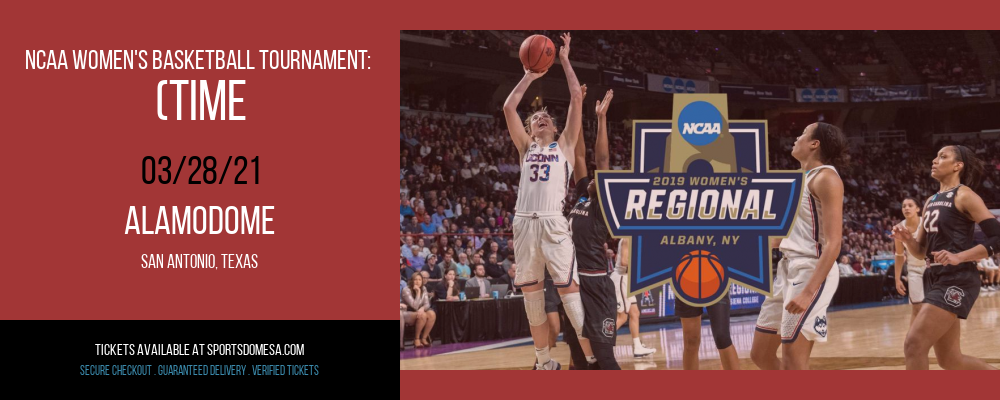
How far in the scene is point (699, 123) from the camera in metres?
6.60

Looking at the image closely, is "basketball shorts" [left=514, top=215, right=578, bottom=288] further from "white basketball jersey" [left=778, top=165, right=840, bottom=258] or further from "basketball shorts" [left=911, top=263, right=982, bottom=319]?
"basketball shorts" [left=911, top=263, right=982, bottom=319]

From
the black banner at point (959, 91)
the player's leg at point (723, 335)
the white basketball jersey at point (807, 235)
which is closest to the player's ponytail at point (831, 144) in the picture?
the white basketball jersey at point (807, 235)

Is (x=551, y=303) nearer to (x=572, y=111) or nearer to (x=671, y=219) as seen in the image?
(x=671, y=219)

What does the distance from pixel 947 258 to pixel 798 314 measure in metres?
1.26

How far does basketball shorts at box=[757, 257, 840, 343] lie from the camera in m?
5.18

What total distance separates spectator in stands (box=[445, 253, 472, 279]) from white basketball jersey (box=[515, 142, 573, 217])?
504 cm

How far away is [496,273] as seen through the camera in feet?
38.9

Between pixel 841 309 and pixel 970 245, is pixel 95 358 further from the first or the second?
pixel 841 309

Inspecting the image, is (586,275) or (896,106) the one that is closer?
(586,275)

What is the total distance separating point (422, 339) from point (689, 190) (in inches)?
202

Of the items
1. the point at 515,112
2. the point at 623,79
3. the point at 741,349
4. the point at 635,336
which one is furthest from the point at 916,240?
the point at 623,79

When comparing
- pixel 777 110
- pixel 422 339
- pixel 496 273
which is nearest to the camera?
pixel 422 339

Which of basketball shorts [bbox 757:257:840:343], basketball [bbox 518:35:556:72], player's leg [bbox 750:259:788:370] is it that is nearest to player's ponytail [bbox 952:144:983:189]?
basketball shorts [bbox 757:257:840:343]

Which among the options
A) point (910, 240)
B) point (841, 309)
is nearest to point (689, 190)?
point (910, 240)
